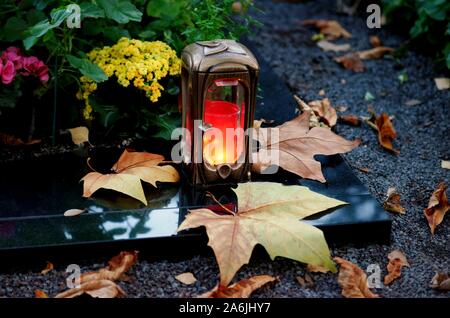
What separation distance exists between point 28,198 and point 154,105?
2.27 ft

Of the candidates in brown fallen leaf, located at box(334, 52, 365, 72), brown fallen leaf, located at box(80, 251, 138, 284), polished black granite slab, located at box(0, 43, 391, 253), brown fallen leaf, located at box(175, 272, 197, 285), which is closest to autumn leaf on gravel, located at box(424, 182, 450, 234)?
polished black granite slab, located at box(0, 43, 391, 253)

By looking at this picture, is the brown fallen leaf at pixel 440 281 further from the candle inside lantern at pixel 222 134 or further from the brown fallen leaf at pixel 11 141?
the brown fallen leaf at pixel 11 141

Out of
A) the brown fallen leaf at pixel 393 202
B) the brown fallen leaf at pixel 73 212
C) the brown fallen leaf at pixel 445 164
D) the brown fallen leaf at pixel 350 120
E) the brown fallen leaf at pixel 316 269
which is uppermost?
the brown fallen leaf at pixel 350 120

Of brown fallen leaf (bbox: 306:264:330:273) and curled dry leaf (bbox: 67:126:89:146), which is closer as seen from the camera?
brown fallen leaf (bbox: 306:264:330:273)

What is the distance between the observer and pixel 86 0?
2.53 m

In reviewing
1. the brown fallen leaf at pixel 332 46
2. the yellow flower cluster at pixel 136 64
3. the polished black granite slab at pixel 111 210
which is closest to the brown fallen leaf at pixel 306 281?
the polished black granite slab at pixel 111 210

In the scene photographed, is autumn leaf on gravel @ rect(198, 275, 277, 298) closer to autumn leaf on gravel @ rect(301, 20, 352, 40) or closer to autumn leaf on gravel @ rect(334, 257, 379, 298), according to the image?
autumn leaf on gravel @ rect(334, 257, 379, 298)

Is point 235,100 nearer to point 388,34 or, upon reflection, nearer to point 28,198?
point 28,198

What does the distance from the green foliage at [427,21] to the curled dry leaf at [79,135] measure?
1816mm

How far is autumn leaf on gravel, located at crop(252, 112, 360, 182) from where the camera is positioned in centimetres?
240

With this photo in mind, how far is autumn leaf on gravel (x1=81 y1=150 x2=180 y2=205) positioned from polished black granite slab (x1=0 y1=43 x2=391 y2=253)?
4cm

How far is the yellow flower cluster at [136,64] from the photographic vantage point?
2.52 m

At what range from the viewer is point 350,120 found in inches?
123
